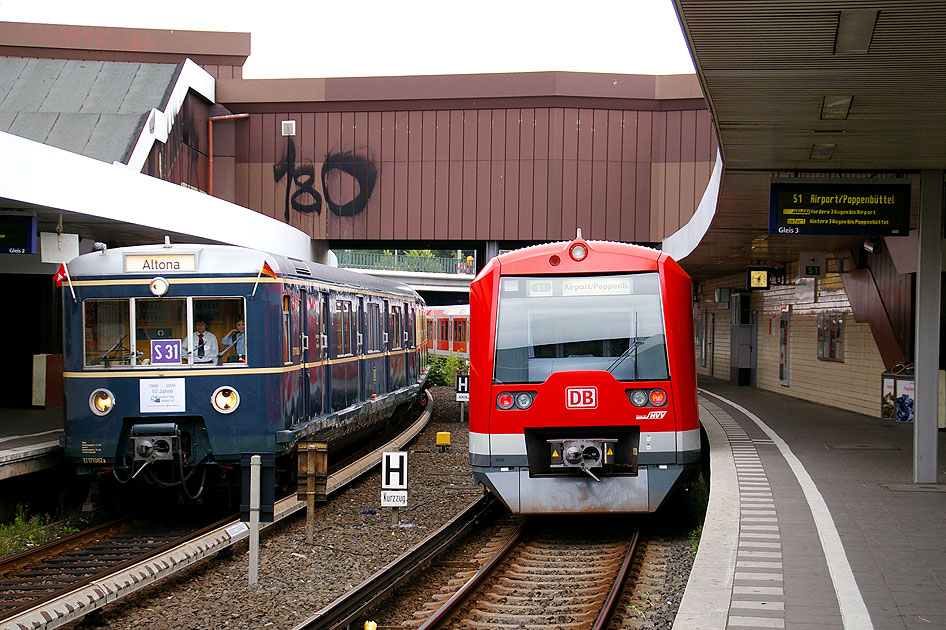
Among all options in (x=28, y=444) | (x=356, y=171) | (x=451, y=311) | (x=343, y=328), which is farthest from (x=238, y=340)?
(x=451, y=311)

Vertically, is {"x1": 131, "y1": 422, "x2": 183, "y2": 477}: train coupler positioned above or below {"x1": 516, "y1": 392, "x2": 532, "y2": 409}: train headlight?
below

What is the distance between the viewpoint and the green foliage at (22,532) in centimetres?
945

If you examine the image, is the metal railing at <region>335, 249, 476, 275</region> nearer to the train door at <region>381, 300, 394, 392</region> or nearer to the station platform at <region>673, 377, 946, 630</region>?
the train door at <region>381, 300, 394, 392</region>

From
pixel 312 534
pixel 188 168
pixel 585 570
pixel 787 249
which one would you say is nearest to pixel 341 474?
pixel 312 534

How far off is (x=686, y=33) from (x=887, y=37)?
1274 mm

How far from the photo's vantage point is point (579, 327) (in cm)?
924

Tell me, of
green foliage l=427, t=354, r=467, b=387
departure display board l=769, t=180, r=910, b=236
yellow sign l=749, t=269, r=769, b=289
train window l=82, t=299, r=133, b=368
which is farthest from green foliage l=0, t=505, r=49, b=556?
green foliage l=427, t=354, r=467, b=387

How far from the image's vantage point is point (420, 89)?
26.3m

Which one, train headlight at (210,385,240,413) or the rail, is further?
train headlight at (210,385,240,413)

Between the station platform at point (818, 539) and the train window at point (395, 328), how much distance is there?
6321 millimetres

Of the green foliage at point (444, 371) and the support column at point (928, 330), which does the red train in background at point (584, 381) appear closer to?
the support column at point (928, 330)

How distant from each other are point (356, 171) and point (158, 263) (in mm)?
17296

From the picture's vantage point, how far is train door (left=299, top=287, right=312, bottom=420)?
11016 mm

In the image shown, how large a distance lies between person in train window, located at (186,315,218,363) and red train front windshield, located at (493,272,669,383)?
3018 millimetres
